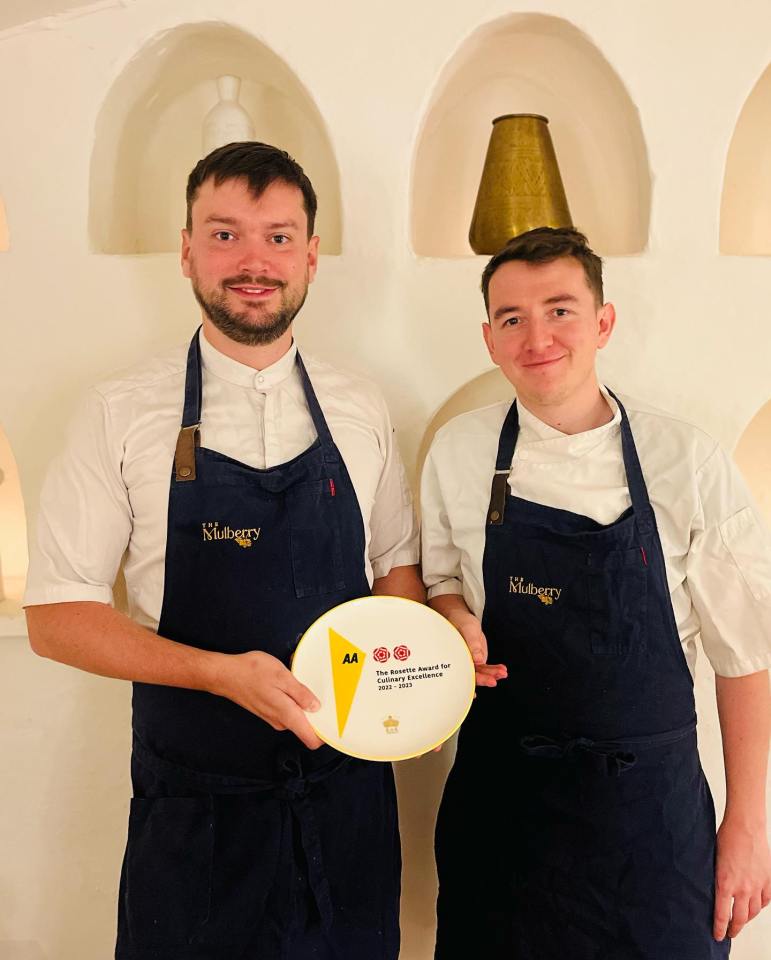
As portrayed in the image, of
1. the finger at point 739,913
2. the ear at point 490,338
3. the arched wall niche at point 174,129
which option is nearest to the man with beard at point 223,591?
the ear at point 490,338

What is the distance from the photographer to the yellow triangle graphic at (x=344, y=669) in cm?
119

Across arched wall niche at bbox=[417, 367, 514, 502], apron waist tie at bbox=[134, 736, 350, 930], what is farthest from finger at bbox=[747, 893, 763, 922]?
arched wall niche at bbox=[417, 367, 514, 502]

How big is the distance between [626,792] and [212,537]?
2.52ft

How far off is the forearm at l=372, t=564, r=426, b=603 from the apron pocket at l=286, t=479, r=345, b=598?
0.59ft

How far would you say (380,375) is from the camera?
5.69 feet

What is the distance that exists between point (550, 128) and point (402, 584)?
3.74ft

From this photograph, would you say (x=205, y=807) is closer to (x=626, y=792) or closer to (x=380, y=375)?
(x=626, y=792)

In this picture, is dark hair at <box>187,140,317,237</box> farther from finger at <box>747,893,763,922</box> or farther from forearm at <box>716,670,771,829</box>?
finger at <box>747,893,763,922</box>

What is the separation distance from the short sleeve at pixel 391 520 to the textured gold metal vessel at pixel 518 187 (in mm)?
481

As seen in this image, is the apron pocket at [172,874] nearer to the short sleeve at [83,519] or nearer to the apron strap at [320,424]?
the short sleeve at [83,519]

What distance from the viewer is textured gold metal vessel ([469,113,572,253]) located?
170cm

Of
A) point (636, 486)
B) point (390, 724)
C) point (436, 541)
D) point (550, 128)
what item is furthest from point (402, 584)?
point (550, 128)

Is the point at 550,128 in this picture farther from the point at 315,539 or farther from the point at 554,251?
the point at 315,539

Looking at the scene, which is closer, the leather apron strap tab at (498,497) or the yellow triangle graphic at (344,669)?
the yellow triangle graphic at (344,669)
